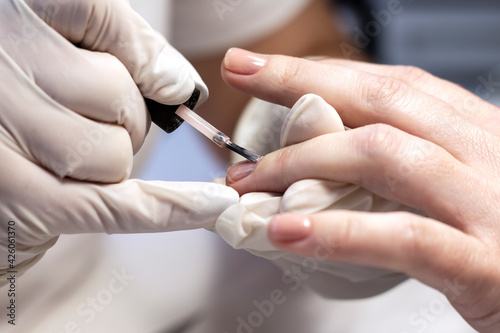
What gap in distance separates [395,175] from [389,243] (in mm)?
112

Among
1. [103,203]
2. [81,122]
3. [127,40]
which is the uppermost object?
[127,40]

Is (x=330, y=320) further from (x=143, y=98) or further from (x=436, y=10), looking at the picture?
(x=436, y=10)

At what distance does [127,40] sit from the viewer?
648 millimetres

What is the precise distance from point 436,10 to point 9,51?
2.04 metres

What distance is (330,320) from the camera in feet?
3.31

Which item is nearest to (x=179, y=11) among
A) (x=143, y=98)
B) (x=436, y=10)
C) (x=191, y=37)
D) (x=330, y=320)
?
(x=191, y=37)

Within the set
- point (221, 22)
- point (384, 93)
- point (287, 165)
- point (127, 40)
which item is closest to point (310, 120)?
point (287, 165)

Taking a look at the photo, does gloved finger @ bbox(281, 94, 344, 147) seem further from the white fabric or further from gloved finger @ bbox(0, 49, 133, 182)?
the white fabric

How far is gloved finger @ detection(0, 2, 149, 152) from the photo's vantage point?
0.59 meters

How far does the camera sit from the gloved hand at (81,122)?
59cm

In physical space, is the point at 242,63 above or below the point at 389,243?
above

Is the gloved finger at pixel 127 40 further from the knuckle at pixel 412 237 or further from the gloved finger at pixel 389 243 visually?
the knuckle at pixel 412 237

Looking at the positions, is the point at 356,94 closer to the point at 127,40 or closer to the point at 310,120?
the point at 310,120

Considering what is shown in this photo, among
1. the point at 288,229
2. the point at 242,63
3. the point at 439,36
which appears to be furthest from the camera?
the point at 439,36
